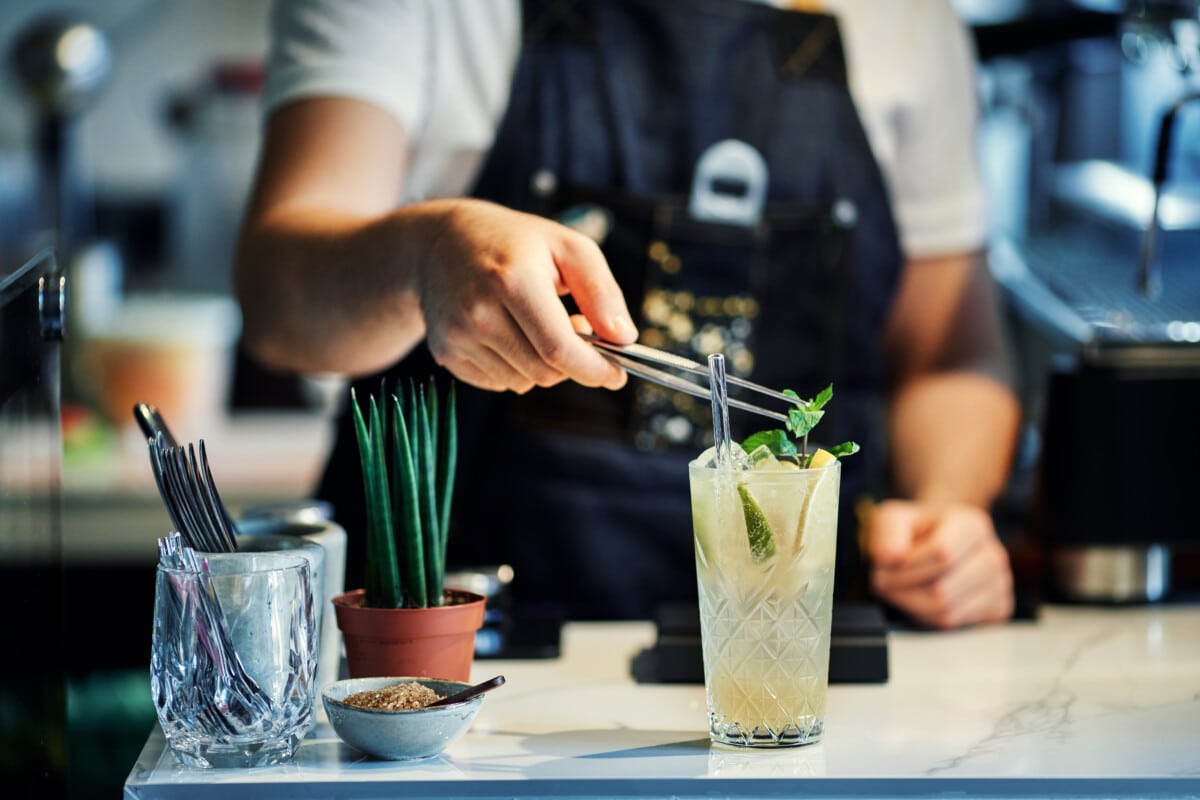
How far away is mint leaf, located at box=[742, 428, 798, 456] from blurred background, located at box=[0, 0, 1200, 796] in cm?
53

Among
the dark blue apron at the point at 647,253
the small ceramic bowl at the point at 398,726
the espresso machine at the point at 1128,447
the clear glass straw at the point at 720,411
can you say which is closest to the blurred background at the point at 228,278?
the espresso machine at the point at 1128,447

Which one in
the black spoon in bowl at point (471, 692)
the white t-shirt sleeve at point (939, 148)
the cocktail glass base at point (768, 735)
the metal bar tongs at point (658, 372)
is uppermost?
the white t-shirt sleeve at point (939, 148)

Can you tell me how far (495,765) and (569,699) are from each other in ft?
0.71

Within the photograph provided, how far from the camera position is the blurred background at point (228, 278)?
5.64 feet

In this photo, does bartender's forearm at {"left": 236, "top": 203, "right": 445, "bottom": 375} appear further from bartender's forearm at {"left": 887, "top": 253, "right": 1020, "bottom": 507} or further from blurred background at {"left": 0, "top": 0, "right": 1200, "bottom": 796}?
bartender's forearm at {"left": 887, "top": 253, "right": 1020, "bottom": 507}

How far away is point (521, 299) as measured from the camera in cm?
106

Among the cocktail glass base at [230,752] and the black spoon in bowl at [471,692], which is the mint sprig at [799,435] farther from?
the cocktail glass base at [230,752]

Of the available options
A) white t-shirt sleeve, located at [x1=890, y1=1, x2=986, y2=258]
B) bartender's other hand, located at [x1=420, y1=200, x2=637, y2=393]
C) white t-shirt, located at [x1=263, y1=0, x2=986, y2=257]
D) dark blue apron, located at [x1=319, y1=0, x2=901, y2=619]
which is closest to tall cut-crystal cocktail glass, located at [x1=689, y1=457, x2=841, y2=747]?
bartender's other hand, located at [x1=420, y1=200, x2=637, y2=393]

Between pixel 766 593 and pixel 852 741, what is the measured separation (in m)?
0.14

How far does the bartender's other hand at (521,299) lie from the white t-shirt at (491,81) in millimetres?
554

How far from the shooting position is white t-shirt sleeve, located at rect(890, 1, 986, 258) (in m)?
1.92

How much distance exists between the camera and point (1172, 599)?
5.58 ft

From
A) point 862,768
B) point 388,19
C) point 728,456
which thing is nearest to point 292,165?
point 388,19

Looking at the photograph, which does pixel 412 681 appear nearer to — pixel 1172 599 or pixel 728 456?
pixel 728 456
